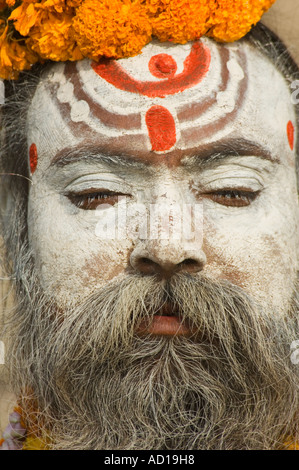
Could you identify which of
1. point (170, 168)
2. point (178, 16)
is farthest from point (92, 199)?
point (178, 16)

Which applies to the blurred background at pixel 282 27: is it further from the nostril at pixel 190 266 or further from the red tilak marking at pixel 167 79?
the nostril at pixel 190 266

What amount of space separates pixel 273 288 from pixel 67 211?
30.2 inches

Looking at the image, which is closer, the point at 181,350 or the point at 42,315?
the point at 181,350

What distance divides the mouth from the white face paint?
0.17 m

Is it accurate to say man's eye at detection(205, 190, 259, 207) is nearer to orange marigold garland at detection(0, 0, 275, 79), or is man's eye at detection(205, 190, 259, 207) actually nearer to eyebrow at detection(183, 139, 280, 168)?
eyebrow at detection(183, 139, 280, 168)

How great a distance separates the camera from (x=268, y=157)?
237 cm

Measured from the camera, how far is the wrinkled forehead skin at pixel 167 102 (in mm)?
2275

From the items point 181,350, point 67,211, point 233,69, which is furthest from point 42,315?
point 233,69

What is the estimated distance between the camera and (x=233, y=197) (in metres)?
2.34

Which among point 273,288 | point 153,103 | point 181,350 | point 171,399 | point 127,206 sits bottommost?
point 171,399

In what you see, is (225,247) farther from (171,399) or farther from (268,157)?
(171,399)

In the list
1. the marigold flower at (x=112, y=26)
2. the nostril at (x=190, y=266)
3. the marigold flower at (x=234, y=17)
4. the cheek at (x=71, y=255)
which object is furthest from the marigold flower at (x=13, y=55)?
the nostril at (x=190, y=266)

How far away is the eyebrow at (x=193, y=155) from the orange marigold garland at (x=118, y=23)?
35 centimetres

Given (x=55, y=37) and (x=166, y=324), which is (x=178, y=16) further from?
(x=166, y=324)
